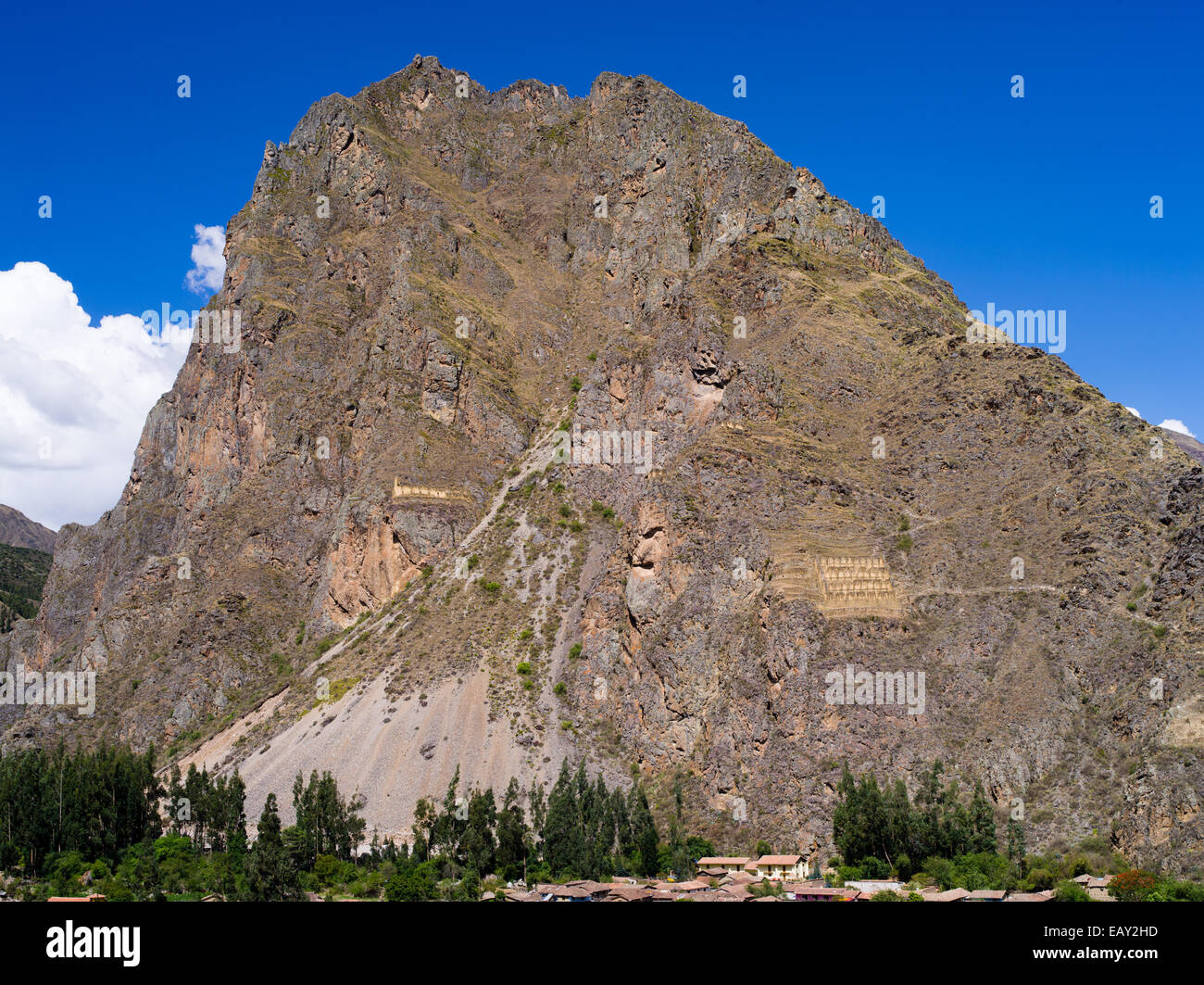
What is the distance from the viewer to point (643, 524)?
374ft

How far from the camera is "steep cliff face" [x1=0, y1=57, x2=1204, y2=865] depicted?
88.6 meters

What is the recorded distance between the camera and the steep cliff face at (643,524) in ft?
291

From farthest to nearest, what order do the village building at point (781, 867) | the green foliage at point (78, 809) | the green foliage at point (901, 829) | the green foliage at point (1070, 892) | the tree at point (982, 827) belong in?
the green foliage at point (78, 809) < the village building at point (781, 867) < the green foliage at point (901, 829) < the tree at point (982, 827) < the green foliage at point (1070, 892)

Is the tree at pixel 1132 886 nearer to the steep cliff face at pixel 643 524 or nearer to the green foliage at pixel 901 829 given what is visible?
the steep cliff face at pixel 643 524

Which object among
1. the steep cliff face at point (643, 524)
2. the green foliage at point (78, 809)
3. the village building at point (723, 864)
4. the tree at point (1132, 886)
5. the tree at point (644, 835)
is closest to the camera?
the tree at point (1132, 886)

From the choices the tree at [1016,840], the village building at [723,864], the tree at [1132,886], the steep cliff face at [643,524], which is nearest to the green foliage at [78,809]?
the steep cliff face at [643,524]

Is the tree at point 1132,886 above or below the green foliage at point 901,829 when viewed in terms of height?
below

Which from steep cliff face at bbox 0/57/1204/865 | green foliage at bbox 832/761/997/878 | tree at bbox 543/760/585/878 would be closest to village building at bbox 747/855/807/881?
steep cliff face at bbox 0/57/1204/865

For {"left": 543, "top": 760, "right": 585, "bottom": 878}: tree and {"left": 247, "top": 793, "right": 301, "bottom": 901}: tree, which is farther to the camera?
{"left": 543, "top": 760, "right": 585, "bottom": 878}: tree

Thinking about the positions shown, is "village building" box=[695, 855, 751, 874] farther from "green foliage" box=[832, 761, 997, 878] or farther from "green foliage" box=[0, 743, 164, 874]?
"green foliage" box=[0, 743, 164, 874]

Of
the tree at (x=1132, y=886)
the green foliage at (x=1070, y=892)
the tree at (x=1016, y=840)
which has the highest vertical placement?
the tree at (x=1016, y=840)
